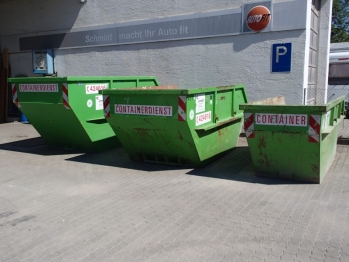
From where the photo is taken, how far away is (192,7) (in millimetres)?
9281

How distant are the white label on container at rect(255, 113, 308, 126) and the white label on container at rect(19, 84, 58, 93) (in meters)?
4.09

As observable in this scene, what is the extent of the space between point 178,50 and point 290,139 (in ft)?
17.7

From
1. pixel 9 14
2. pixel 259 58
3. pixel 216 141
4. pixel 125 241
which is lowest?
pixel 125 241

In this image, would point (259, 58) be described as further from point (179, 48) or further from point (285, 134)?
point (285, 134)

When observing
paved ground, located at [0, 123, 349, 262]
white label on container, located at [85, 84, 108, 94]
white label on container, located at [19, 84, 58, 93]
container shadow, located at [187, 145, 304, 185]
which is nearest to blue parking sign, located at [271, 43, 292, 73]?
container shadow, located at [187, 145, 304, 185]

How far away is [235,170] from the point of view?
20.1 ft

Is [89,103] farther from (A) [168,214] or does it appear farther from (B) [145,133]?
(A) [168,214]

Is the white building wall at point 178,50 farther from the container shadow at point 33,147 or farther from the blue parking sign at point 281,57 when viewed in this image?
the container shadow at point 33,147

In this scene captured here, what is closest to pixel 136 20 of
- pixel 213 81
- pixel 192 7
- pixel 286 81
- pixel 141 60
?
pixel 141 60

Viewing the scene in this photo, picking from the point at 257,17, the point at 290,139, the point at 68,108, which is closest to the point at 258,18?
the point at 257,17

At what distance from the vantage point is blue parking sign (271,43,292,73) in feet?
27.0

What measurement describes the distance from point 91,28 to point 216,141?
6836mm

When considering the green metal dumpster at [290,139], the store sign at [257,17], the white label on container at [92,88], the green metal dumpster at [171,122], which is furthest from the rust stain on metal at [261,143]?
the store sign at [257,17]

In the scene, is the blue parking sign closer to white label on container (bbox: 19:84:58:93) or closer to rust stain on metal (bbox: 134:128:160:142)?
rust stain on metal (bbox: 134:128:160:142)
